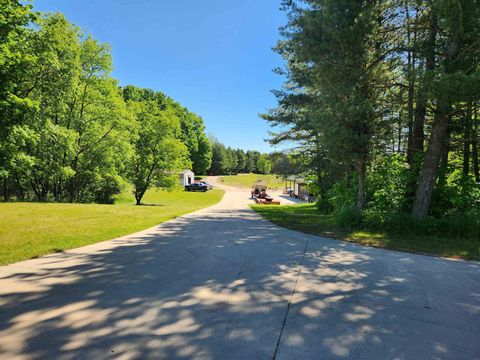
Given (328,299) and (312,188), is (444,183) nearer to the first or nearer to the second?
(328,299)

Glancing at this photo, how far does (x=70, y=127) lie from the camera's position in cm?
2061

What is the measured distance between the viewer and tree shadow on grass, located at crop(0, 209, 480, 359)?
243 centimetres

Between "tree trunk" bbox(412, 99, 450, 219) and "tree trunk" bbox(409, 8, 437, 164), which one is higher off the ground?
"tree trunk" bbox(409, 8, 437, 164)

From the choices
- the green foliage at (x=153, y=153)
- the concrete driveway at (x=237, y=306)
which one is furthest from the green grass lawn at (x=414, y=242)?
the green foliage at (x=153, y=153)

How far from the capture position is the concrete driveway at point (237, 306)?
95.3 inches

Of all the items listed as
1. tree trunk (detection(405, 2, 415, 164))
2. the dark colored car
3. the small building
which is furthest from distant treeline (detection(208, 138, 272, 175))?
tree trunk (detection(405, 2, 415, 164))

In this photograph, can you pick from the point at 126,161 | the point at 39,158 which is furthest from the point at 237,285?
the point at 126,161

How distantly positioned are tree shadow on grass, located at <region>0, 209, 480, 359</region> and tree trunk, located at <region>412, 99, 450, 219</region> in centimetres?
333

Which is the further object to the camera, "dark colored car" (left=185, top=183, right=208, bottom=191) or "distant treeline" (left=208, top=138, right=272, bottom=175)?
"distant treeline" (left=208, top=138, right=272, bottom=175)

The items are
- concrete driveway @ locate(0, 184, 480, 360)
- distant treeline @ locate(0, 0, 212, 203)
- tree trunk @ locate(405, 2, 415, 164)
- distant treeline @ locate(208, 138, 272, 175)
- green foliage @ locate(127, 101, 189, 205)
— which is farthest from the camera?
distant treeline @ locate(208, 138, 272, 175)

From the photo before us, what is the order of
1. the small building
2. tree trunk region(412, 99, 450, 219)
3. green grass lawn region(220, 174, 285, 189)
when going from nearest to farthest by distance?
tree trunk region(412, 99, 450, 219) < the small building < green grass lawn region(220, 174, 285, 189)

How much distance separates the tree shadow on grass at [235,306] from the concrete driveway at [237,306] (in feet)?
0.05

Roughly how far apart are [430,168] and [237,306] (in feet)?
25.3

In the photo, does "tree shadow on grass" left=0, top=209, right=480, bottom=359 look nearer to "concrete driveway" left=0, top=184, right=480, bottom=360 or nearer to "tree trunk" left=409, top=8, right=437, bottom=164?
"concrete driveway" left=0, top=184, right=480, bottom=360
